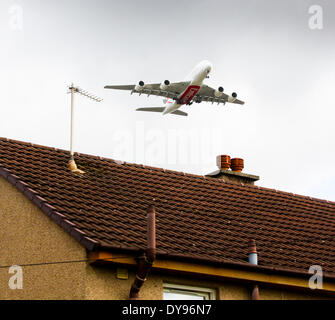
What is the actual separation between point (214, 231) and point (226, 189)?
3.58 metres

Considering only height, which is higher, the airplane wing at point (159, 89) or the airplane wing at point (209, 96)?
the airplane wing at point (209, 96)

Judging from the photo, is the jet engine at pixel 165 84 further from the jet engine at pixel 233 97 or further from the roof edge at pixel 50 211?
the roof edge at pixel 50 211

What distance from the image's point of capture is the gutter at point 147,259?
31.9ft

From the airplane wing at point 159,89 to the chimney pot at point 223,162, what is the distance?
2319cm

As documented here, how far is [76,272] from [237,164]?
390 inches

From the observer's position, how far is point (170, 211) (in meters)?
→ 13.7

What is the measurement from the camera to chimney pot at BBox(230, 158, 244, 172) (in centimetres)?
1955

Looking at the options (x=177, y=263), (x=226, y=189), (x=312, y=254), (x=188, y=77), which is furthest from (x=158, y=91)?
(x=177, y=263)

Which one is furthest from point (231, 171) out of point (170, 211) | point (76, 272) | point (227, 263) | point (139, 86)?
point (139, 86)

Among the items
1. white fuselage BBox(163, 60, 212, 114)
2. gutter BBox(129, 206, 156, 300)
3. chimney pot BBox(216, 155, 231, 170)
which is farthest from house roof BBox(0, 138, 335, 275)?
white fuselage BBox(163, 60, 212, 114)

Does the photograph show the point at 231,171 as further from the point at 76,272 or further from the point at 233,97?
the point at 233,97
